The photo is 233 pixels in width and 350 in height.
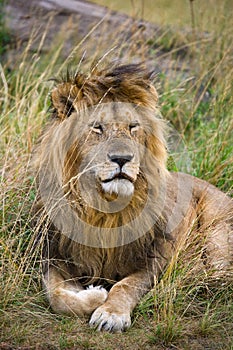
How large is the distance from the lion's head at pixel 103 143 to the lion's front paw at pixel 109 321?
2.03ft

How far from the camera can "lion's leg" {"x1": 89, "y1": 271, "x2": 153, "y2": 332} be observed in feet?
13.1

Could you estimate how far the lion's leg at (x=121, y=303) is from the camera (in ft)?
13.1

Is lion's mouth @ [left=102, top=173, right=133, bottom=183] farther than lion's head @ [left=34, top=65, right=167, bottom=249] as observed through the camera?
No

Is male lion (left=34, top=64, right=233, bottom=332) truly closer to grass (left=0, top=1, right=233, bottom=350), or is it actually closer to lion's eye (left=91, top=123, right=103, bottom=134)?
lion's eye (left=91, top=123, right=103, bottom=134)

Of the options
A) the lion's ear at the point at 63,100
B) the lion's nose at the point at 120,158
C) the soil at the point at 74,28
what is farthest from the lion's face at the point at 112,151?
the soil at the point at 74,28

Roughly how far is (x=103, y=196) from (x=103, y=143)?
0.31m

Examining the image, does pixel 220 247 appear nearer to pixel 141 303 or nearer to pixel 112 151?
pixel 141 303

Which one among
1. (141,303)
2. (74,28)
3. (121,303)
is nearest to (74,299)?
(121,303)

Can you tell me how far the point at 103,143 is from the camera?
4.31 m

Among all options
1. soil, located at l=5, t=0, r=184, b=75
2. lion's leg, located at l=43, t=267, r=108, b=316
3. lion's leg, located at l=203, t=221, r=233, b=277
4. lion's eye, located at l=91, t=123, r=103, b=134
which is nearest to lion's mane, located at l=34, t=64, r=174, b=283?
lion's eye, located at l=91, t=123, r=103, b=134

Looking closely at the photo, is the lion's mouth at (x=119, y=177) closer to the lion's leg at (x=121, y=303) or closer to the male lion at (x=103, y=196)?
the male lion at (x=103, y=196)

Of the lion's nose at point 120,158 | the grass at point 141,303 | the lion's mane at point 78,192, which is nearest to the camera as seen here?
the grass at point 141,303

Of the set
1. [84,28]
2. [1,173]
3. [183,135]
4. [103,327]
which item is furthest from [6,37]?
[103,327]

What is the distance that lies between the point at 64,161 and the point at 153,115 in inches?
26.0
